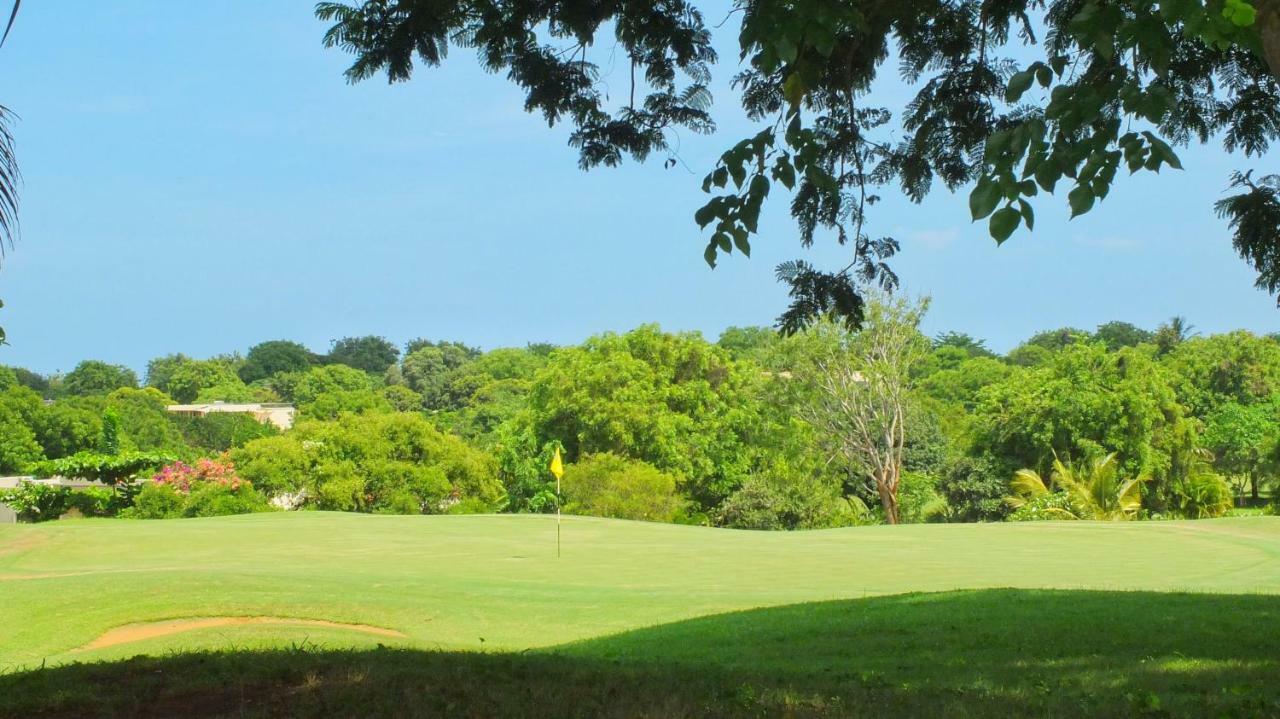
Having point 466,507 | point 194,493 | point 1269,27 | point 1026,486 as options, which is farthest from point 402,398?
point 1269,27

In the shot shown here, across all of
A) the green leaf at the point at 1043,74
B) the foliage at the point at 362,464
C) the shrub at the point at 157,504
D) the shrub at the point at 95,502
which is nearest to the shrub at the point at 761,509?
the foliage at the point at 362,464

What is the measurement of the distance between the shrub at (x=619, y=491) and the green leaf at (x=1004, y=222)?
35.4 metres

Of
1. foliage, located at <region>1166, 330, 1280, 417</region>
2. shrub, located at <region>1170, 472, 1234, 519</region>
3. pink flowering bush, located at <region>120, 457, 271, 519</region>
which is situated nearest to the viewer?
pink flowering bush, located at <region>120, 457, 271, 519</region>

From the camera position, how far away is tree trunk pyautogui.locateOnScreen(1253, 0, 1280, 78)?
13.6 ft

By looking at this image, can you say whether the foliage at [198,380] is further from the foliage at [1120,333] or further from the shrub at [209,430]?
the foliage at [1120,333]

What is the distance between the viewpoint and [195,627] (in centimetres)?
1246

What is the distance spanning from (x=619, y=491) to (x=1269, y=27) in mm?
35759

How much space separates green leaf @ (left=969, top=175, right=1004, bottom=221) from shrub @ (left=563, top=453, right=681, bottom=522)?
35454 mm

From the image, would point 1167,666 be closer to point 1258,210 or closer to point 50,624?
point 1258,210

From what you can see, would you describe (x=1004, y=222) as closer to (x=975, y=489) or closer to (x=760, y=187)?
(x=760, y=187)

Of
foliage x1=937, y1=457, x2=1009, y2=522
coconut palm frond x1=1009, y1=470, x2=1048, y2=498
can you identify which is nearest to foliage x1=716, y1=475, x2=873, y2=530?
foliage x1=937, y1=457, x2=1009, y2=522

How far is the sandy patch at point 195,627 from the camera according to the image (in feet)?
39.0

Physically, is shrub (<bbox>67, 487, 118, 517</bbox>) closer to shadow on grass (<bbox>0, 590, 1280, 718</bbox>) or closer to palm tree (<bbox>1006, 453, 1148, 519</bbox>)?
palm tree (<bbox>1006, 453, 1148, 519</bbox>)

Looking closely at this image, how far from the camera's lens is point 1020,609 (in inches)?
448
